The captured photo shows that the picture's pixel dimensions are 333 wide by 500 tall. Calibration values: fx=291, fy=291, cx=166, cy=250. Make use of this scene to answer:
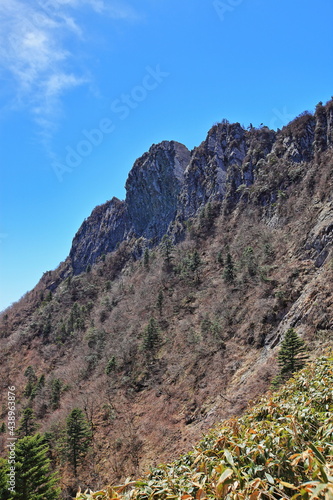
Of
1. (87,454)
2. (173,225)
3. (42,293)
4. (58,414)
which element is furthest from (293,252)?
(42,293)

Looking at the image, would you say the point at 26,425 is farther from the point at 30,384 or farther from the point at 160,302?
Result: the point at 160,302

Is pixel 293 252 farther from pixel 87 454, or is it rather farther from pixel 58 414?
pixel 58 414

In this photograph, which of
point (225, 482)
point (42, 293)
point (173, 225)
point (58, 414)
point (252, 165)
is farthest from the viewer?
point (42, 293)

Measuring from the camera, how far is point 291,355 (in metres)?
16.8

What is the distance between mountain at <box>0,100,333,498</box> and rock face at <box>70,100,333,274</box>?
1.28ft

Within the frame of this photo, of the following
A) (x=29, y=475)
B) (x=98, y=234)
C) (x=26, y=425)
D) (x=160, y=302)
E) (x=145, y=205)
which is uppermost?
(x=98, y=234)

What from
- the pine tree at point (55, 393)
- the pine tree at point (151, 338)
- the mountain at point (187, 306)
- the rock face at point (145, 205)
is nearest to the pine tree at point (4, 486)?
the mountain at point (187, 306)

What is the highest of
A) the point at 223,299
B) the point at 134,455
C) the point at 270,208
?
the point at 270,208

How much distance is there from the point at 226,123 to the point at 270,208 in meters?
37.6

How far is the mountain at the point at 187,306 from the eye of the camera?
22.6 metres

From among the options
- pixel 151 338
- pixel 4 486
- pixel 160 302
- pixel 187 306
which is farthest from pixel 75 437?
pixel 160 302

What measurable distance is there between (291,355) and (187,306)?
26.0 metres

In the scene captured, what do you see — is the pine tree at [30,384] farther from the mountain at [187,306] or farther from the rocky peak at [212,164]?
the rocky peak at [212,164]

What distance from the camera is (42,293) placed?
9375 cm
